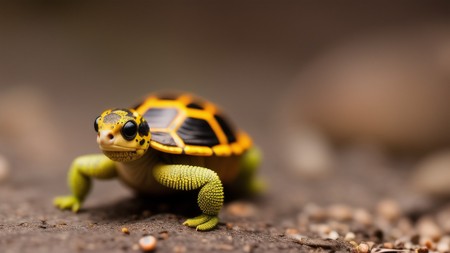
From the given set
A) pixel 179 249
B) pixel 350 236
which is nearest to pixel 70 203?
pixel 179 249

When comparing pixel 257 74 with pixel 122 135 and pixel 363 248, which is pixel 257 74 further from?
pixel 122 135

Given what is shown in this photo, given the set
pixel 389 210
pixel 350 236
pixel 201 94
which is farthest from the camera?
pixel 201 94

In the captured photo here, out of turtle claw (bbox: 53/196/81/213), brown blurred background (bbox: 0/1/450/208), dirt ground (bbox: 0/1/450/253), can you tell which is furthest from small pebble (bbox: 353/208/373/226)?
turtle claw (bbox: 53/196/81/213)

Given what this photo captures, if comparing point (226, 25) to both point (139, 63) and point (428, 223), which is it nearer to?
point (139, 63)

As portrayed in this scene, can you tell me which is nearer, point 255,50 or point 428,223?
point 428,223

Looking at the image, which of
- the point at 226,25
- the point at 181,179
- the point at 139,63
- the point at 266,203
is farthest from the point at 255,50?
the point at 181,179

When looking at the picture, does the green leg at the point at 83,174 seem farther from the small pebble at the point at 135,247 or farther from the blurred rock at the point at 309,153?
the blurred rock at the point at 309,153
